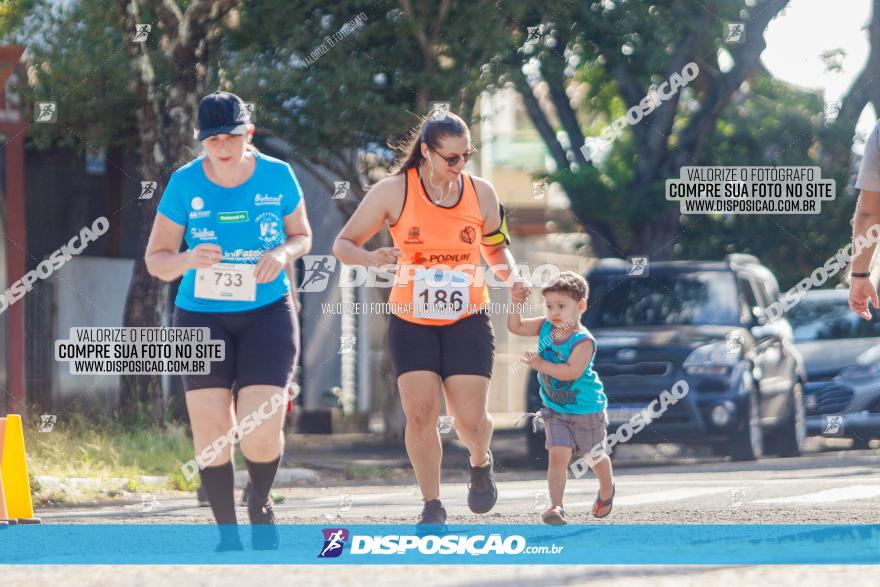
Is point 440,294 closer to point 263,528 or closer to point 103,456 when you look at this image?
point 263,528

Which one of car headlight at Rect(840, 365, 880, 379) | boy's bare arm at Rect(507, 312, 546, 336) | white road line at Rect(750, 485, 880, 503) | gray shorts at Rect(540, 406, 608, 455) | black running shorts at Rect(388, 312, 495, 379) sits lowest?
white road line at Rect(750, 485, 880, 503)

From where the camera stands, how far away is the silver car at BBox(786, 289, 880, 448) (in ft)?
28.5

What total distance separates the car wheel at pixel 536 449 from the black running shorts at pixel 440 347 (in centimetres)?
156

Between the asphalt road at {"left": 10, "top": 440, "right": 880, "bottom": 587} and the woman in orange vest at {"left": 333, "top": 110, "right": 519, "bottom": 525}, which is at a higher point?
the woman in orange vest at {"left": 333, "top": 110, "right": 519, "bottom": 525}

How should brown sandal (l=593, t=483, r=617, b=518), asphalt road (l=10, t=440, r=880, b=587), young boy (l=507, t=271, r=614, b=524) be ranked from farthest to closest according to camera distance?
1. brown sandal (l=593, t=483, r=617, b=518)
2. young boy (l=507, t=271, r=614, b=524)
3. asphalt road (l=10, t=440, r=880, b=587)

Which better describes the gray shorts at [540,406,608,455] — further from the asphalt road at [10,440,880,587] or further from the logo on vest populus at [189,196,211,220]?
the logo on vest populus at [189,196,211,220]

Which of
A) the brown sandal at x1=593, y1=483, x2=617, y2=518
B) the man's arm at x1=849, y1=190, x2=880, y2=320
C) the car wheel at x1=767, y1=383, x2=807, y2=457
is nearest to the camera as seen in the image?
the man's arm at x1=849, y1=190, x2=880, y2=320

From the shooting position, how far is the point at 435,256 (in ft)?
22.0

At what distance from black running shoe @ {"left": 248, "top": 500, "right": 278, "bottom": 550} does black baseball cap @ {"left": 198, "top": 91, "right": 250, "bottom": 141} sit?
1.52 metres

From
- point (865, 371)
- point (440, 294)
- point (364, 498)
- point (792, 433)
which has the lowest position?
point (364, 498)

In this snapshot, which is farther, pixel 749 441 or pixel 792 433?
pixel 792 433

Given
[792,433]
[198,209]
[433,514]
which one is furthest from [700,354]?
[198,209]

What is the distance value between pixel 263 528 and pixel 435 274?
4.22ft

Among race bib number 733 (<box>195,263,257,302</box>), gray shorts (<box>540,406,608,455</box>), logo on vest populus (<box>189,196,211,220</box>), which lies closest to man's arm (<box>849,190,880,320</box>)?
gray shorts (<box>540,406,608,455</box>)
